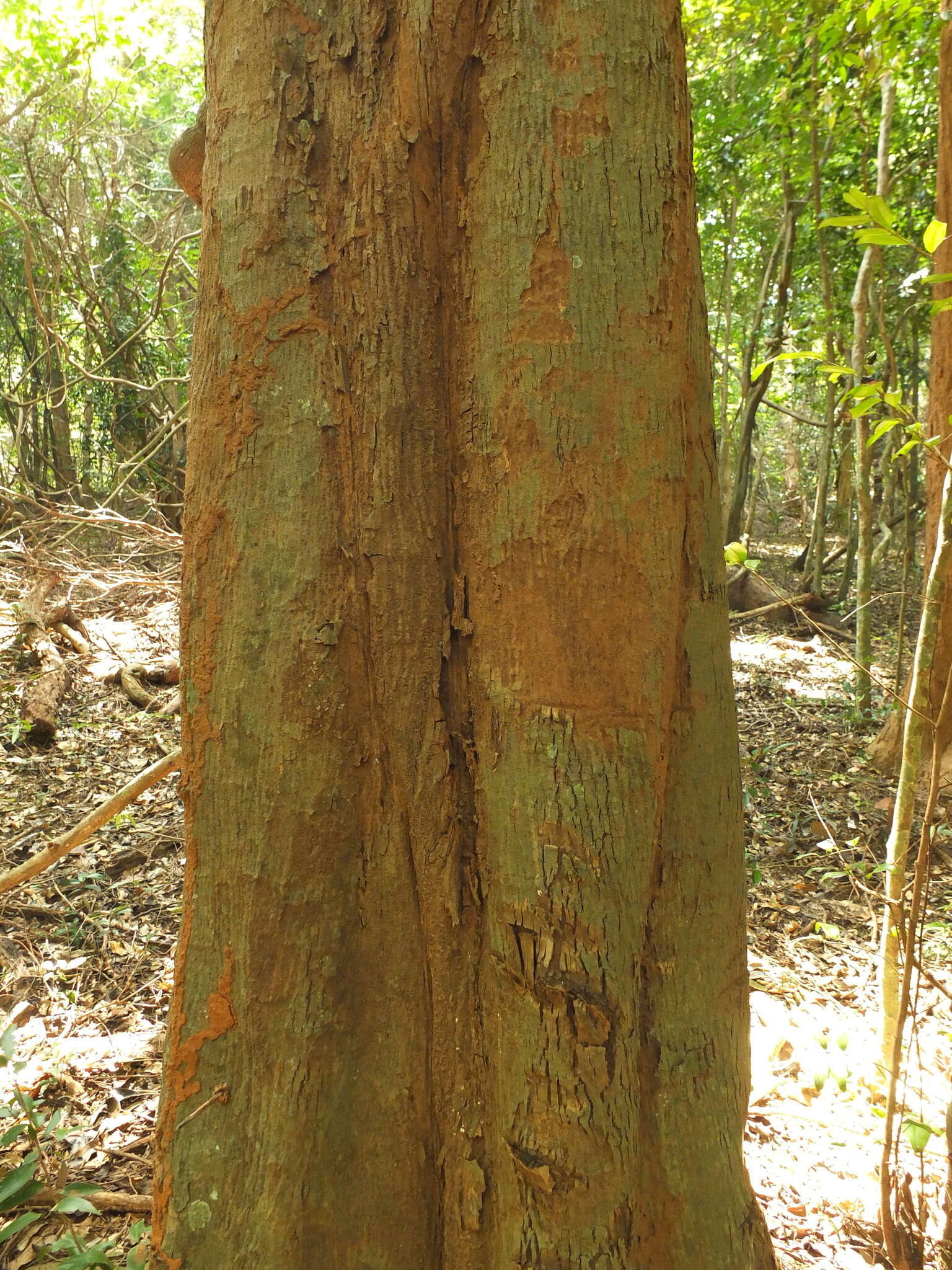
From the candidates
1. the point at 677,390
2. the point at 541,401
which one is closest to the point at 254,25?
the point at 541,401

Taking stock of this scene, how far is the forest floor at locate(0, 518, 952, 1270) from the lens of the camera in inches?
78.8

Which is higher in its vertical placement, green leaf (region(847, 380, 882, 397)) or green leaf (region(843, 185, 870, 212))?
green leaf (region(843, 185, 870, 212))

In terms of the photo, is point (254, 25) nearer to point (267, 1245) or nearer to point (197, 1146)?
point (197, 1146)

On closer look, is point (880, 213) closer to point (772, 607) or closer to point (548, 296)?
point (548, 296)

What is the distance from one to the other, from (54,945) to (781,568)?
10.8 m

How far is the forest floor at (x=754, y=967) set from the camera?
200 centimetres

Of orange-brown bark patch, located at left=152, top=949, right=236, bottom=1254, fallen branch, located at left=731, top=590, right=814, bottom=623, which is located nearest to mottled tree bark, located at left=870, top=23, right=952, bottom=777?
fallen branch, located at left=731, top=590, right=814, bottom=623

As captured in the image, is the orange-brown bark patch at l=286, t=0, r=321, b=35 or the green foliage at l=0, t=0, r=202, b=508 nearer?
the orange-brown bark patch at l=286, t=0, r=321, b=35

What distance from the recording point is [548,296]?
1.30 meters

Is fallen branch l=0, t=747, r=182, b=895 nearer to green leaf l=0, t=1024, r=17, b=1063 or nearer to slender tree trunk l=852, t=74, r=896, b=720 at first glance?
green leaf l=0, t=1024, r=17, b=1063

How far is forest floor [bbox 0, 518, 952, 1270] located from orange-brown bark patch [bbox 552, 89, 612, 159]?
1151mm

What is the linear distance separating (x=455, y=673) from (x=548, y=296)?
0.58 metres

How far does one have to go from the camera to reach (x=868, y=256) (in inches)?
196

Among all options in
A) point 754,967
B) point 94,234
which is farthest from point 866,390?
point 94,234
